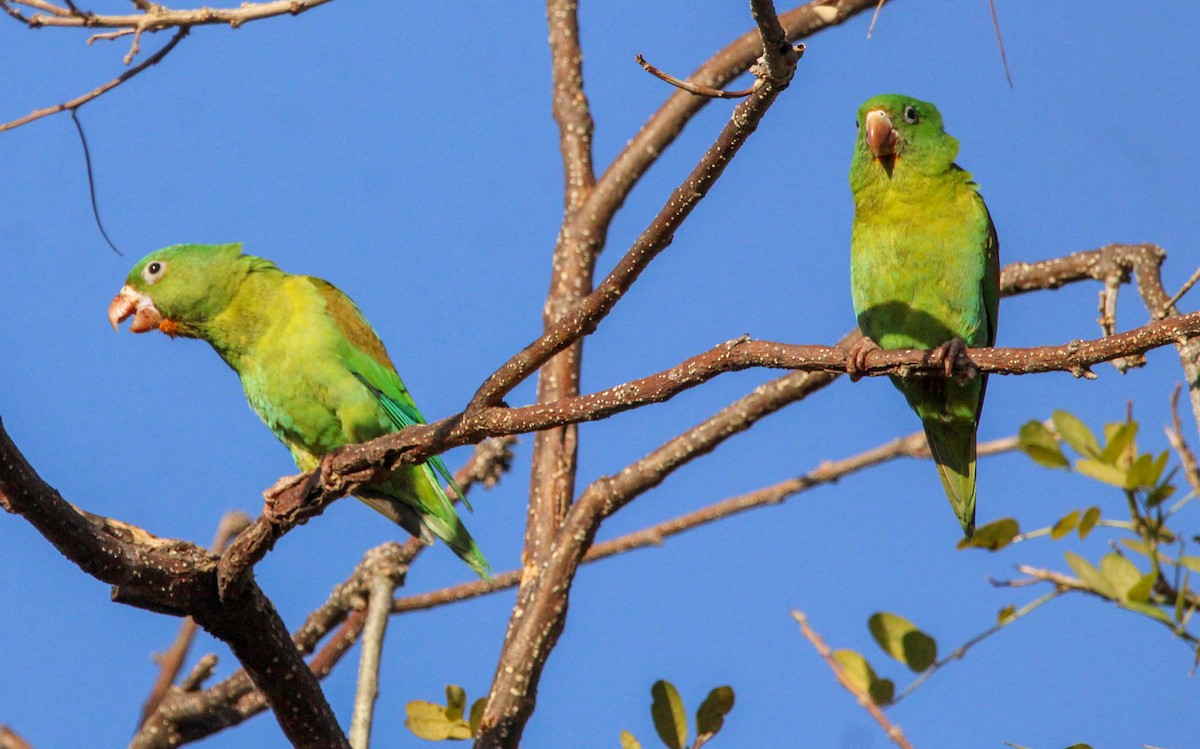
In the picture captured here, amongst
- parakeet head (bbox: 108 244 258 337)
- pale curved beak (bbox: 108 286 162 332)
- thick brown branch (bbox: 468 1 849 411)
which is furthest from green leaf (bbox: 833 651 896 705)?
pale curved beak (bbox: 108 286 162 332)

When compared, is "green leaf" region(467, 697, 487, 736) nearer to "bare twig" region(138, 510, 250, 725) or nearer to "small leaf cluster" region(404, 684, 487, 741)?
"small leaf cluster" region(404, 684, 487, 741)

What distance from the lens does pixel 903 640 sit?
3346mm

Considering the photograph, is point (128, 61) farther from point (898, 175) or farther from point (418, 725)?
point (898, 175)

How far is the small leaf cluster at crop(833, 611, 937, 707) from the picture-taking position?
3328 millimetres

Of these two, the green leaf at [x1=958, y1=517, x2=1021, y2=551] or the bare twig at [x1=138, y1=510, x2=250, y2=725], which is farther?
the bare twig at [x1=138, y1=510, x2=250, y2=725]

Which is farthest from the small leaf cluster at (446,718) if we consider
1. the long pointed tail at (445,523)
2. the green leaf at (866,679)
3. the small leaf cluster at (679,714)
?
the green leaf at (866,679)

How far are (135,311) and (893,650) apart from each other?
368cm

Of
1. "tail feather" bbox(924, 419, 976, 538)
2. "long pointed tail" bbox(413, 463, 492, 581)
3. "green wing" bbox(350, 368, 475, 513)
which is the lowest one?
"tail feather" bbox(924, 419, 976, 538)

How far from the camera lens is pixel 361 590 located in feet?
16.4

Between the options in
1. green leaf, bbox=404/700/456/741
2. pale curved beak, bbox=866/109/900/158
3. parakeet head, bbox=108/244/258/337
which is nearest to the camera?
green leaf, bbox=404/700/456/741

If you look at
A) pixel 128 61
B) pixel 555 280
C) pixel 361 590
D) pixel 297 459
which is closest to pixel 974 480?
pixel 555 280

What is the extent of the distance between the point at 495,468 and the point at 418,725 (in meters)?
1.67

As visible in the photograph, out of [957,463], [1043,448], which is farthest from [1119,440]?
[957,463]

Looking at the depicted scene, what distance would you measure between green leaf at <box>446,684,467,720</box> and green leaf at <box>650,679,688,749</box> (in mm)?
730
